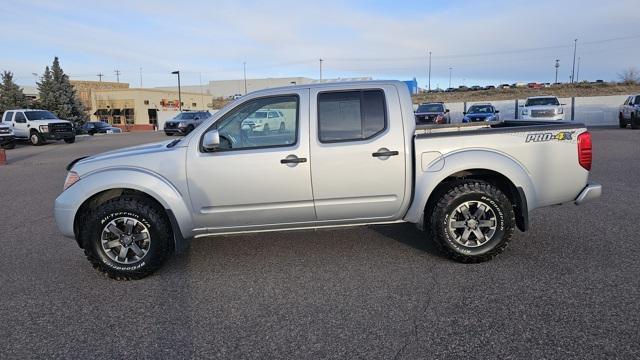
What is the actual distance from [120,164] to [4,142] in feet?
73.6

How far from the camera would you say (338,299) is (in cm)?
380

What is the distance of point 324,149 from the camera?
14.4 feet

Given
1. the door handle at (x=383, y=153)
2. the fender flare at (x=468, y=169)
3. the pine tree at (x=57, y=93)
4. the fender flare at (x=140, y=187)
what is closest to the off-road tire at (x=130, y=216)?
the fender flare at (x=140, y=187)

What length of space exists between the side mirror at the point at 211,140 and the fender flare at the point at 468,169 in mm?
2051

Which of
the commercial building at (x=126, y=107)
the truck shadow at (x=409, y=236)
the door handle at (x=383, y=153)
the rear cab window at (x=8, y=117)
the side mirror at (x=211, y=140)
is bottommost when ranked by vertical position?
the truck shadow at (x=409, y=236)

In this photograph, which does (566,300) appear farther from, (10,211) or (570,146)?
(10,211)

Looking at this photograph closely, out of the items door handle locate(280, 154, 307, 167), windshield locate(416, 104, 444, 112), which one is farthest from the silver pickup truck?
windshield locate(416, 104, 444, 112)

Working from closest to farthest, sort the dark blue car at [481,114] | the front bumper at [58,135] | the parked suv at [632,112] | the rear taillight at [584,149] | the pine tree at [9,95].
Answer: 1. the rear taillight at [584,149]
2. the parked suv at [632,112]
3. the dark blue car at [481,114]
4. the front bumper at [58,135]
5. the pine tree at [9,95]

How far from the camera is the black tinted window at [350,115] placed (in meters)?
4.48

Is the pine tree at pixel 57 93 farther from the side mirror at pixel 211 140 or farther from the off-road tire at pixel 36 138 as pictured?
the side mirror at pixel 211 140

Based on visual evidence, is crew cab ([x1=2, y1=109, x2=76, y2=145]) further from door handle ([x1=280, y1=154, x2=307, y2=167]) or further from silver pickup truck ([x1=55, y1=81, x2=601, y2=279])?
door handle ([x1=280, y1=154, x2=307, y2=167])

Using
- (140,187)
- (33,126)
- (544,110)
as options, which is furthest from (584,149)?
(33,126)

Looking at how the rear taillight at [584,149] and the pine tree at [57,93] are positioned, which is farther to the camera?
the pine tree at [57,93]

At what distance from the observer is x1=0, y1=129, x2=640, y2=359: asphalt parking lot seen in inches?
121
